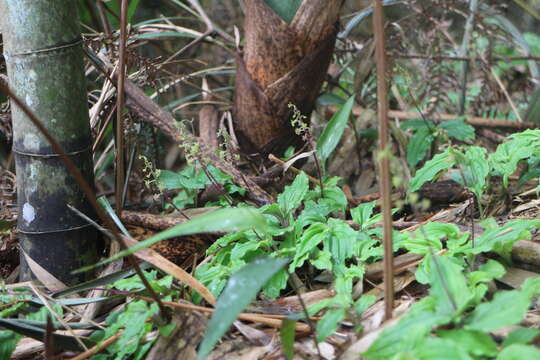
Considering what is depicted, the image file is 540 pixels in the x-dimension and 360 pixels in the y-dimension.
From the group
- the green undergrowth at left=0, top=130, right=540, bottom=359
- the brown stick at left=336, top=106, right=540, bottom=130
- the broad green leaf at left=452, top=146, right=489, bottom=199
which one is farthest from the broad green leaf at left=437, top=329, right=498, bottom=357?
the brown stick at left=336, top=106, right=540, bottom=130

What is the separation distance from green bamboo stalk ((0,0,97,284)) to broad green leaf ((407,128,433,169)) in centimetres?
87

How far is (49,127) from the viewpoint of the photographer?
113cm

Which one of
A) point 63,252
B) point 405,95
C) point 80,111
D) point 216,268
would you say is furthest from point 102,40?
point 405,95

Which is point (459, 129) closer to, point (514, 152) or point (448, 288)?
point (514, 152)

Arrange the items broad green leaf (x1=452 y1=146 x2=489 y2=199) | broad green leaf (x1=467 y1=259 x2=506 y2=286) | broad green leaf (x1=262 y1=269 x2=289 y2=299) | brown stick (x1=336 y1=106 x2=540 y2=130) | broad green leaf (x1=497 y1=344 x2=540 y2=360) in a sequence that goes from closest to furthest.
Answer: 1. broad green leaf (x1=497 y1=344 x2=540 y2=360)
2. broad green leaf (x1=467 y1=259 x2=506 y2=286)
3. broad green leaf (x1=262 y1=269 x2=289 y2=299)
4. broad green leaf (x1=452 y1=146 x2=489 y2=199)
5. brown stick (x1=336 y1=106 x2=540 y2=130)

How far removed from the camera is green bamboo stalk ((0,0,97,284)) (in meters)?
1.09

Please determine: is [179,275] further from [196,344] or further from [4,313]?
[4,313]

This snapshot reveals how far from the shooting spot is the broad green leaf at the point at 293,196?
1.14 m

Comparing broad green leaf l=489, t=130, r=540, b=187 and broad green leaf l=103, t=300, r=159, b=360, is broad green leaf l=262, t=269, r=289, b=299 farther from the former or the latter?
broad green leaf l=489, t=130, r=540, b=187

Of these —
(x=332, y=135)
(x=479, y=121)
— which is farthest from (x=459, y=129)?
(x=332, y=135)

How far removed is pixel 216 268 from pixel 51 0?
1.90 feet

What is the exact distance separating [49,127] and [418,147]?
97 centimetres

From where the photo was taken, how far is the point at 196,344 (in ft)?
2.92

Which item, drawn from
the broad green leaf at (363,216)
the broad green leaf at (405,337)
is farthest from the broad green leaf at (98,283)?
the broad green leaf at (405,337)
